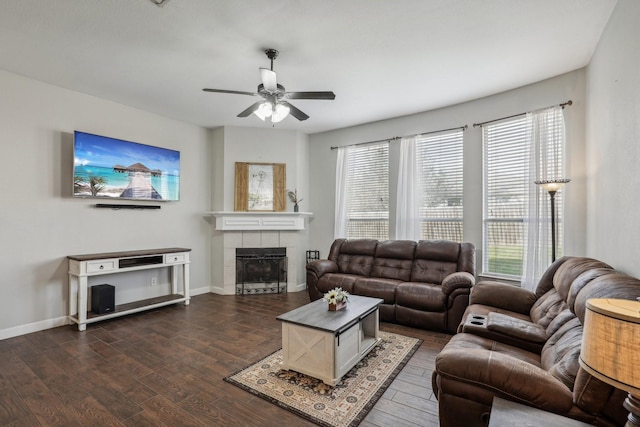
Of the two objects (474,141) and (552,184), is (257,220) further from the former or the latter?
(552,184)

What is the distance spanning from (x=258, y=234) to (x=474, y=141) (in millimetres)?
3870

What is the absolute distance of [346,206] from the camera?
563 centimetres

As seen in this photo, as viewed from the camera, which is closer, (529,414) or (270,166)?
(529,414)

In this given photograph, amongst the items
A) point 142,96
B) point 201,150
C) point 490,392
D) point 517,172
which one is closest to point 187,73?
point 142,96

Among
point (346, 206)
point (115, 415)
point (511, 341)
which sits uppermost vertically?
point (346, 206)

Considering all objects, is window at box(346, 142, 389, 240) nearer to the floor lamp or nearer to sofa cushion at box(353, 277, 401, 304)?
sofa cushion at box(353, 277, 401, 304)

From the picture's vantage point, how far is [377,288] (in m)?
3.99

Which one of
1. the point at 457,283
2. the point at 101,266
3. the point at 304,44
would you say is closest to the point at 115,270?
the point at 101,266

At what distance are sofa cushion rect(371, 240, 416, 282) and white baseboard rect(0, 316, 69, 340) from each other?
165 inches

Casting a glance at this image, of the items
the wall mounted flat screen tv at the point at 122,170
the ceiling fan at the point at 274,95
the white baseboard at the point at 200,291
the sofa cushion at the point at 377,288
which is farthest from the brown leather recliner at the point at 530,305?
the wall mounted flat screen tv at the point at 122,170

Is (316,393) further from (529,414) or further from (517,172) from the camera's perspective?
(517,172)

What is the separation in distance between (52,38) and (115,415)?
3.31 m

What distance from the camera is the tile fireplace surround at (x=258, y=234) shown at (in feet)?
17.9

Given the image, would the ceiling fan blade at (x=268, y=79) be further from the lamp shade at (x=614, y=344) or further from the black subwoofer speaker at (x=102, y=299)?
the black subwoofer speaker at (x=102, y=299)
